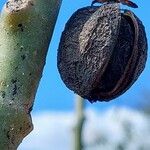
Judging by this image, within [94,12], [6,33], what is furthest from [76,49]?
[6,33]

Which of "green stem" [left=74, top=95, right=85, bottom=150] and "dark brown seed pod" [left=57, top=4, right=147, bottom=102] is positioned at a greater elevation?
"dark brown seed pod" [left=57, top=4, right=147, bottom=102]

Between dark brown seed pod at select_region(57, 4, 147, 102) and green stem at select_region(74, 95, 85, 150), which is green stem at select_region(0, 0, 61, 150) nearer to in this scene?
dark brown seed pod at select_region(57, 4, 147, 102)

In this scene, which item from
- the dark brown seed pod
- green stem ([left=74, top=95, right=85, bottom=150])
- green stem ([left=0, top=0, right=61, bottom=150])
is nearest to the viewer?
Result: green stem ([left=0, top=0, right=61, bottom=150])

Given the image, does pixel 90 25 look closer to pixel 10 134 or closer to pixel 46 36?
pixel 46 36

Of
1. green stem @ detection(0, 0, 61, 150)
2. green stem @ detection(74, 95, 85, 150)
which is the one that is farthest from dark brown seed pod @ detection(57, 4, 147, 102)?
green stem @ detection(74, 95, 85, 150)

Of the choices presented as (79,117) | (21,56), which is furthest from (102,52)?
(79,117)

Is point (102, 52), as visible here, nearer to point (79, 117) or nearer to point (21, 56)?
point (21, 56)

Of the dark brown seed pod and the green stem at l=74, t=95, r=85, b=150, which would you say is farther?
the green stem at l=74, t=95, r=85, b=150
